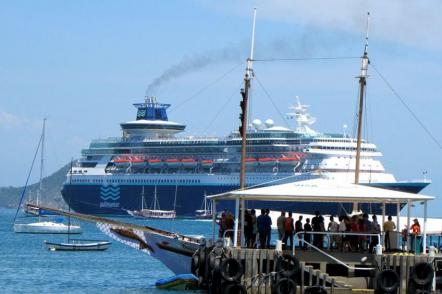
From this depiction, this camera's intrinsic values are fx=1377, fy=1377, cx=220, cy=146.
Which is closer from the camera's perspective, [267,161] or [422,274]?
[422,274]

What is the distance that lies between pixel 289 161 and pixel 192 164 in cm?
1131

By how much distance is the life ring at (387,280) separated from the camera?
2941 cm

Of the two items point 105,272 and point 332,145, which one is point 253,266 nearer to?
point 105,272

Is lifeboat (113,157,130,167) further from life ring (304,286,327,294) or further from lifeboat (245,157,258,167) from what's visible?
life ring (304,286,327,294)

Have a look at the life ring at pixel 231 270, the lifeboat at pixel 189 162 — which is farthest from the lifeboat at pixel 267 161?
the life ring at pixel 231 270

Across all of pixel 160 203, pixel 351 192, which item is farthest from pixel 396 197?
pixel 160 203

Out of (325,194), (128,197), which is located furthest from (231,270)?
(128,197)

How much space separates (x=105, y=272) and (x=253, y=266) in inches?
805

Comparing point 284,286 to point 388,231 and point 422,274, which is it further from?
point 388,231

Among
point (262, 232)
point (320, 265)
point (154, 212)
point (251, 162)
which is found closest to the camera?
point (320, 265)

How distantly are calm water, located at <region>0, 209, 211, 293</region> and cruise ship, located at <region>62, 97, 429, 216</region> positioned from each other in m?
54.7

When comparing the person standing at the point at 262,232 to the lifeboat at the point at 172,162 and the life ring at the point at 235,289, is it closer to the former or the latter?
the life ring at the point at 235,289

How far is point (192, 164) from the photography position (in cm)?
13812

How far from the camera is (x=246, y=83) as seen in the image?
5244 centimetres
